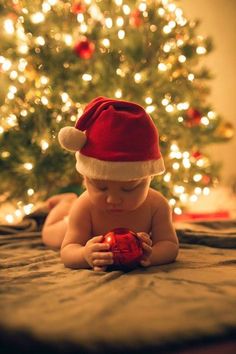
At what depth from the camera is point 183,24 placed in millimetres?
2293

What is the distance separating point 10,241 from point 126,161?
66cm

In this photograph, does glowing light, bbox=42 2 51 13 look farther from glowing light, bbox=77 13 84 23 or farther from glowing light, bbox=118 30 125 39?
glowing light, bbox=118 30 125 39

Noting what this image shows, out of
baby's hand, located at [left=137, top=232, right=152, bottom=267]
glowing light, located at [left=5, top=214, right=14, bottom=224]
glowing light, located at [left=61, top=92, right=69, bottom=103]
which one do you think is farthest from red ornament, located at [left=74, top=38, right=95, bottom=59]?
baby's hand, located at [left=137, top=232, right=152, bottom=267]

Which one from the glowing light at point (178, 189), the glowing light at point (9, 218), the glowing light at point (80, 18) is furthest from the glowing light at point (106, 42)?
the glowing light at point (9, 218)

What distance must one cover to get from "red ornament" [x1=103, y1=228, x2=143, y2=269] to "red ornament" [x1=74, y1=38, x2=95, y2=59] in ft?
4.62

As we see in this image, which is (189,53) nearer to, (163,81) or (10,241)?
(163,81)

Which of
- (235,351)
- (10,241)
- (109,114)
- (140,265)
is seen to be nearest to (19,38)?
(10,241)

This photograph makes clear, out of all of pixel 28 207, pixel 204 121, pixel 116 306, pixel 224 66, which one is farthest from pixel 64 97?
pixel 224 66

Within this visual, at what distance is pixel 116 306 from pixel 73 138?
1.43ft

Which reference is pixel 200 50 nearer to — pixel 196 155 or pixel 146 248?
pixel 196 155

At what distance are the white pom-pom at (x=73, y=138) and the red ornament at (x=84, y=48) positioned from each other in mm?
1236

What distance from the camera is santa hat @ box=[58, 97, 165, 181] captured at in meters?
0.96

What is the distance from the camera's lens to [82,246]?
107cm

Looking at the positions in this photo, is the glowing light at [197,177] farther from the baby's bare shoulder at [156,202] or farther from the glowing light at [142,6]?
the baby's bare shoulder at [156,202]
